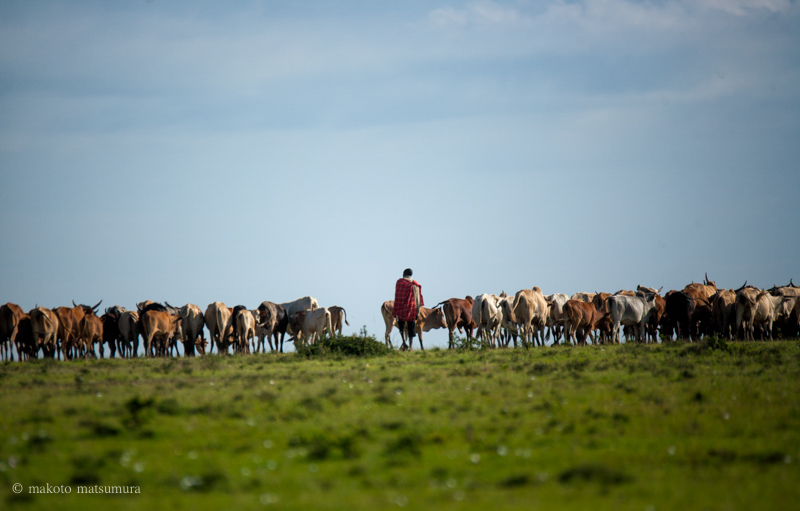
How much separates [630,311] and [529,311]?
451cm

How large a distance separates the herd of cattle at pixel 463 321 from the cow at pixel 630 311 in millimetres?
40

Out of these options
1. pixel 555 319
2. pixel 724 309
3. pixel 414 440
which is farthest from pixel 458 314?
pixel 414 440

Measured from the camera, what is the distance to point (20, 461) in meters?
7.25

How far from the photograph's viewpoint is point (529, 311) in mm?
23953

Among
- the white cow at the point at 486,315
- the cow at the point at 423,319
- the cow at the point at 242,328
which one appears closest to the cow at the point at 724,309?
the white cow at the point at 486,315

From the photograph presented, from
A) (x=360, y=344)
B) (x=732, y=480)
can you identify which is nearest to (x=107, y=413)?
(x=732, y=480)

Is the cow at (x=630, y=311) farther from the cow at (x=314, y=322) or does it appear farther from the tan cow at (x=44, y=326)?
the tan cow at (x=44, y=326)

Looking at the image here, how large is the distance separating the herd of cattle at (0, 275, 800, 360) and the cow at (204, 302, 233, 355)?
4 centimetres

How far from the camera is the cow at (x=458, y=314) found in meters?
27.4

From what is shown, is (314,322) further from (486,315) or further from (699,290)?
(699,290)

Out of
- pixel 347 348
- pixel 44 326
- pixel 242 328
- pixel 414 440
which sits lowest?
pixel 414 440

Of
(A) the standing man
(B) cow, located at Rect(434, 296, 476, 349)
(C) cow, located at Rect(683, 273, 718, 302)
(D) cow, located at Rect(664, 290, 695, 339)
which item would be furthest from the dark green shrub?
(C) cow, located at Rect(683, 273, 718, 302)

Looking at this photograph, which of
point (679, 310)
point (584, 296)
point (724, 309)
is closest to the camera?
point (679, 310)

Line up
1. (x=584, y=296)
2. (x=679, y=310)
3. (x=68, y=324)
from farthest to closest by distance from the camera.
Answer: (x=584, y=296) → (x=679, y=310) → (x=68, y=324)
